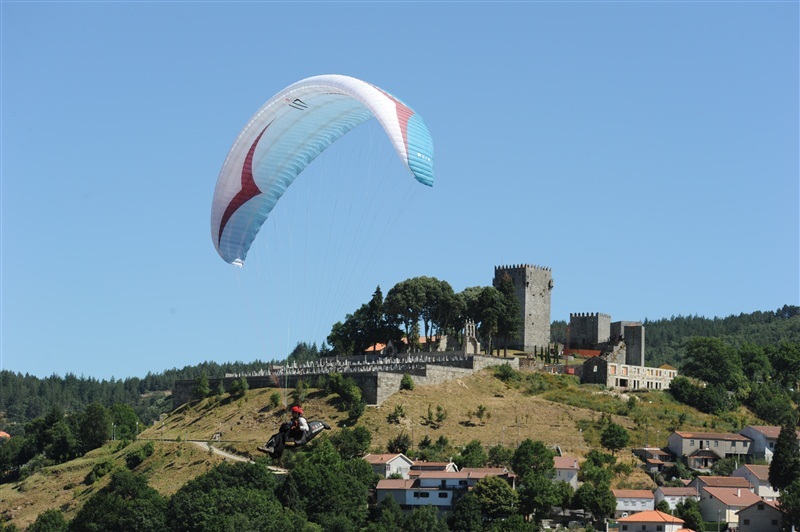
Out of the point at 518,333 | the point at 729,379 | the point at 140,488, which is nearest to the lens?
the point at 140,488

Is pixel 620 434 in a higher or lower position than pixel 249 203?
lower

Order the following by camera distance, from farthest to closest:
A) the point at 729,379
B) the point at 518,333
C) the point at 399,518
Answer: the point at 518,333
the point at 729,379
the point at 399,518

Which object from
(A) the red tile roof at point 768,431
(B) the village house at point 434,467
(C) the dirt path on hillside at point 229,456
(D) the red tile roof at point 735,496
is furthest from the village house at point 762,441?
(C) the dirt path on hillside at point 229,456

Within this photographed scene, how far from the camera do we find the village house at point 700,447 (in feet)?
291

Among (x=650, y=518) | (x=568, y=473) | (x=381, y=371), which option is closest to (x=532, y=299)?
(x=381, y=371)

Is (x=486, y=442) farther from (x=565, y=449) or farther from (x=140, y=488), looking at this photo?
(x=140, y=488)

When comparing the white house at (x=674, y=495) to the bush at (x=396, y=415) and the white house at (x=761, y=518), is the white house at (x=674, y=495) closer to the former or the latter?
the white house at (x=761, y=518)

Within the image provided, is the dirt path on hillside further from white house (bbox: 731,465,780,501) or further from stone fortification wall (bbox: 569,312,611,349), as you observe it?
stone fortification wall (bbox: 569,312,611,349)

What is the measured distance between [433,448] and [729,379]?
29.5 meters

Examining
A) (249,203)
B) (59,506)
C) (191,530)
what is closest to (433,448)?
(191,530)

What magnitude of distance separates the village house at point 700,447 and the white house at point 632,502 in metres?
8.91

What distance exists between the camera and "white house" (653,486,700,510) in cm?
8150

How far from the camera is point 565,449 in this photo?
85.9 metres

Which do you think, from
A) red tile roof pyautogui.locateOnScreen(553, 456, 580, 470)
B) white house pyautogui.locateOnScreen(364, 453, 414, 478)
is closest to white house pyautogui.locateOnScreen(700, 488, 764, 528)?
red tile roof pyautogui.locateOnScreen(553, 456, 580, 470)
